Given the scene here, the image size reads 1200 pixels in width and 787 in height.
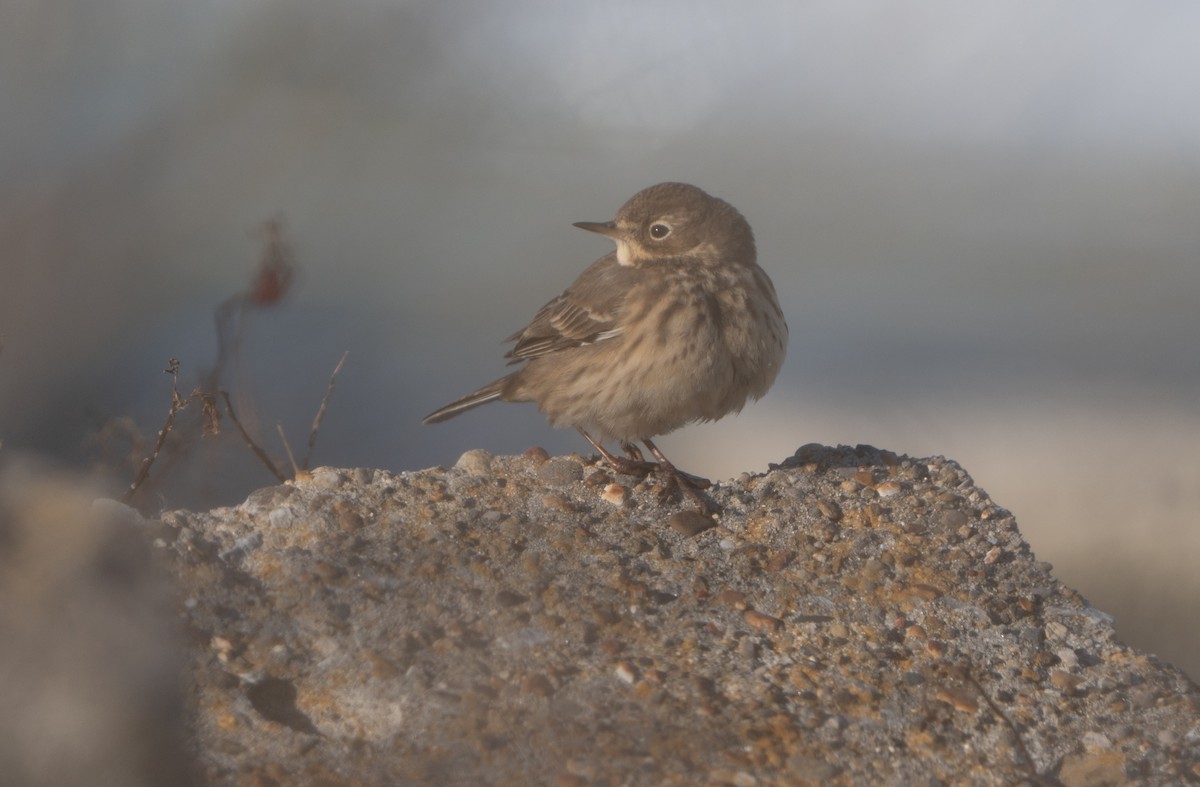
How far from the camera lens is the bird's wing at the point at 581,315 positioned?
4824mm

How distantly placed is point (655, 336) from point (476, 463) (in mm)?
1008

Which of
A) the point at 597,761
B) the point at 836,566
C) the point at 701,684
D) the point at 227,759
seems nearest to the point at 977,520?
the point at 836,566

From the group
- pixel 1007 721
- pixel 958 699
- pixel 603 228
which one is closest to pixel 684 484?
pixel 958 699

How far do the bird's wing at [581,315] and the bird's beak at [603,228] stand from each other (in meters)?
0.13

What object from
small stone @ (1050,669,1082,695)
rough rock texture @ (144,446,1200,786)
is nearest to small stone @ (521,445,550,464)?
rough rock texture @ (144,446,1200,786)

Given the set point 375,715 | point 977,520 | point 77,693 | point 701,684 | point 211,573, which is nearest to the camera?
point 77,693

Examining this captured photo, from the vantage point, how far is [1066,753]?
9.15 feet

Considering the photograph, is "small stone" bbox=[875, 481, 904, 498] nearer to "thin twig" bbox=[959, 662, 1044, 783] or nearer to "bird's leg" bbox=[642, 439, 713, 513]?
"bird's leg" bbox=[642, 439, 713, 513]

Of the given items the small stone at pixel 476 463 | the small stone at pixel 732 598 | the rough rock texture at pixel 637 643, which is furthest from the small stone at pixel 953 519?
the small stone at pixel 476 463

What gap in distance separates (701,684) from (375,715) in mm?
705

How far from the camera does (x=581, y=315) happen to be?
16.4 feet

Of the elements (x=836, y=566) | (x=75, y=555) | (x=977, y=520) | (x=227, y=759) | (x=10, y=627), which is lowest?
(x=227, y=759)

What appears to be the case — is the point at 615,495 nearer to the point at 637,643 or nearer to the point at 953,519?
the point at 637,643

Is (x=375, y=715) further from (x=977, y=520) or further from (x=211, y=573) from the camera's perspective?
(x=977, y=520)
